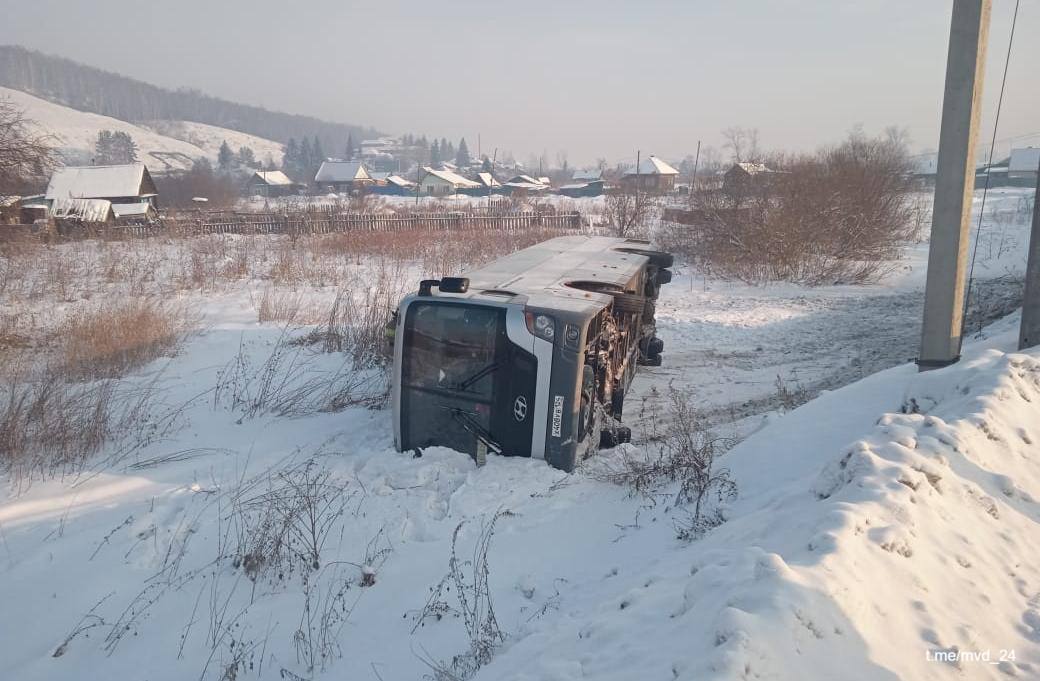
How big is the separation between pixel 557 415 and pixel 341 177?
93.6 m

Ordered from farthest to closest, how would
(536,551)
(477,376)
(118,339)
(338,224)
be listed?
(338,224), (118,339), (477,376), (536,551)

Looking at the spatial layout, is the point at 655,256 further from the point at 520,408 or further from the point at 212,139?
the point at 212,139

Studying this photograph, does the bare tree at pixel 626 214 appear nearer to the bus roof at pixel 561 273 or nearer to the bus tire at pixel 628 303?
the bus roof at pixel 561 273

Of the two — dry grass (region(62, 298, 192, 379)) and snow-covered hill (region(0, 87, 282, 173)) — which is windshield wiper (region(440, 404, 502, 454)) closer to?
dry grass (region(62, 298, 192, 379))

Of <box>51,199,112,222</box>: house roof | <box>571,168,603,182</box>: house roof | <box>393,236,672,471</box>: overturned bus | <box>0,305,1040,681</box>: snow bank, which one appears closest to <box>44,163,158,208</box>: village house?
<box>51,199,112,222</box>: house roof

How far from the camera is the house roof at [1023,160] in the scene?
66.5 m

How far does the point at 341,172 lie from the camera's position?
93.4 metres

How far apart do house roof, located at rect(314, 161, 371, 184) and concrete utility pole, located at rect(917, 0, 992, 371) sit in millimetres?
92349

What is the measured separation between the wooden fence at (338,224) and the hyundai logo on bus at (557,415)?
74.9 ft


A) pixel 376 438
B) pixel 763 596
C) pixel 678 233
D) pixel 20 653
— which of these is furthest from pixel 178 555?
pixel 678 233

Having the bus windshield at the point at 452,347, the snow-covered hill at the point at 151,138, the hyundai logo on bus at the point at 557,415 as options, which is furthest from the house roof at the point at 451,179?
the hyundai logo on bus at the point at 557,415

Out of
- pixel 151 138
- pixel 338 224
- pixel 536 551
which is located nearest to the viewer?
pixel 536 551

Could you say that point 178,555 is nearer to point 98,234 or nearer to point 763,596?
point 763,596

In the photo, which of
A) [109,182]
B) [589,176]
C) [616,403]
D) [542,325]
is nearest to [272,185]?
[589,176]
